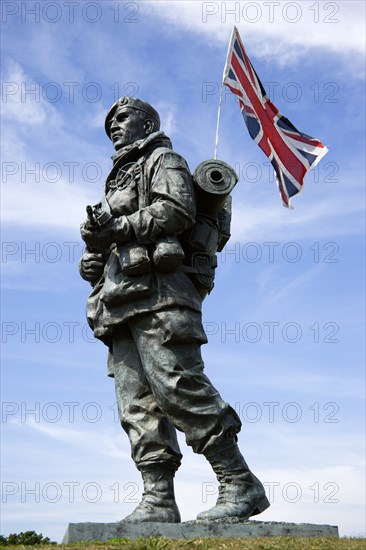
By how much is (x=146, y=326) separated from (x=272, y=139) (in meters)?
3.18

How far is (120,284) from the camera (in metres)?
7.71

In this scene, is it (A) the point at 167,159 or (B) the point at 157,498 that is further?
(A) the point at 167,159

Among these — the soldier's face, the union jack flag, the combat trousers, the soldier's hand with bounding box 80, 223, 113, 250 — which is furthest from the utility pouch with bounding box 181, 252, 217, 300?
the union jack flag

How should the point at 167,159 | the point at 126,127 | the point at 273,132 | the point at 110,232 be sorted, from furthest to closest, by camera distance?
1. the point at 273,132
2. the point at 126,127
3. the point at 167,159
4. the point at 110,232

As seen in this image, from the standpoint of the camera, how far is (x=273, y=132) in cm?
974

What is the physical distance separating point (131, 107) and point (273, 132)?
1955 mm

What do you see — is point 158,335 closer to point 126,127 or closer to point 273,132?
point 126,127

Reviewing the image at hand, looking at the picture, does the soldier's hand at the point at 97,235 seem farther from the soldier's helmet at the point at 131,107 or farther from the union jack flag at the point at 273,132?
the union jack flag at the point at 273,132

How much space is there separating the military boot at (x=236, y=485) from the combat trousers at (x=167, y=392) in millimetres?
128

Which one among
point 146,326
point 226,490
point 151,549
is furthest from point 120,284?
point 151,549

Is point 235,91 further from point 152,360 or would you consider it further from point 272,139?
point 152,360

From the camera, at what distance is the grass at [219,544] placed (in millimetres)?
6164

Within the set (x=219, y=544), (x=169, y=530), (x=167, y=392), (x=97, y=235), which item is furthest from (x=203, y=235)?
(x=219, y=544)

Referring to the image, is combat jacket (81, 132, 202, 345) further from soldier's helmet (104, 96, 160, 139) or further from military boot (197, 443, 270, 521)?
military boot (197, 443, 270, 521)
